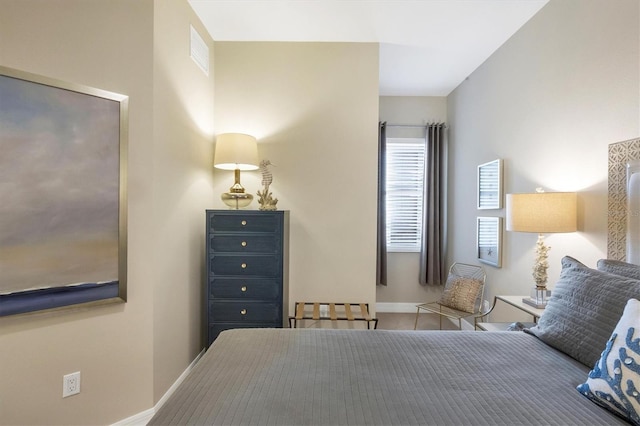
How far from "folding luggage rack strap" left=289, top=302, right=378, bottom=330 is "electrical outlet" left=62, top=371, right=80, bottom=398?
1422 mm

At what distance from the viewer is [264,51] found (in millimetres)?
2840

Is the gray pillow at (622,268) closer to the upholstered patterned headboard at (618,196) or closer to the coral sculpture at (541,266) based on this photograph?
the upholstered patterned headboard at (618,196)

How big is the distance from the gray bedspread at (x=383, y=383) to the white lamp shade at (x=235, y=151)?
1477mm

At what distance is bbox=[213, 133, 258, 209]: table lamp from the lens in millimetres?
2469

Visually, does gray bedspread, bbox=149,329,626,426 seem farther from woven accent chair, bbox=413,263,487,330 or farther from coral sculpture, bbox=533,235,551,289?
woven accent chair, bbox=413,263,487,330

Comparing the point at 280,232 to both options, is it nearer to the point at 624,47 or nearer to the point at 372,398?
the point at 372,398

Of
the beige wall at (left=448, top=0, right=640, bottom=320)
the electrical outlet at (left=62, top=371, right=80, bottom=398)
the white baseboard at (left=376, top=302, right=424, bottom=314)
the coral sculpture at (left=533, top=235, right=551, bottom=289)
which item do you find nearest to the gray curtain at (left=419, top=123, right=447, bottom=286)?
the white baseboard at (left=376, top=302, right=424, bottom=314)

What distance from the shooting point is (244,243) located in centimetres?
240

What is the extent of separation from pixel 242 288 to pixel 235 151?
1.12 metres

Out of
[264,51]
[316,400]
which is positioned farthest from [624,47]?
[264,51]

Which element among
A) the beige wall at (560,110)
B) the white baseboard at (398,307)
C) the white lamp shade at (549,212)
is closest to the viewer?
the beige wall at (560,110)

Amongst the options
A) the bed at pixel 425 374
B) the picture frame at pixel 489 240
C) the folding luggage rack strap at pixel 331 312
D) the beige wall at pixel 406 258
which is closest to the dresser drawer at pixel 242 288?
the folding luggage rack strap at pixel 331 312

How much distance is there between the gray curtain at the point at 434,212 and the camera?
3.83 meters

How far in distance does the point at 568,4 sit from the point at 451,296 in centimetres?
253
